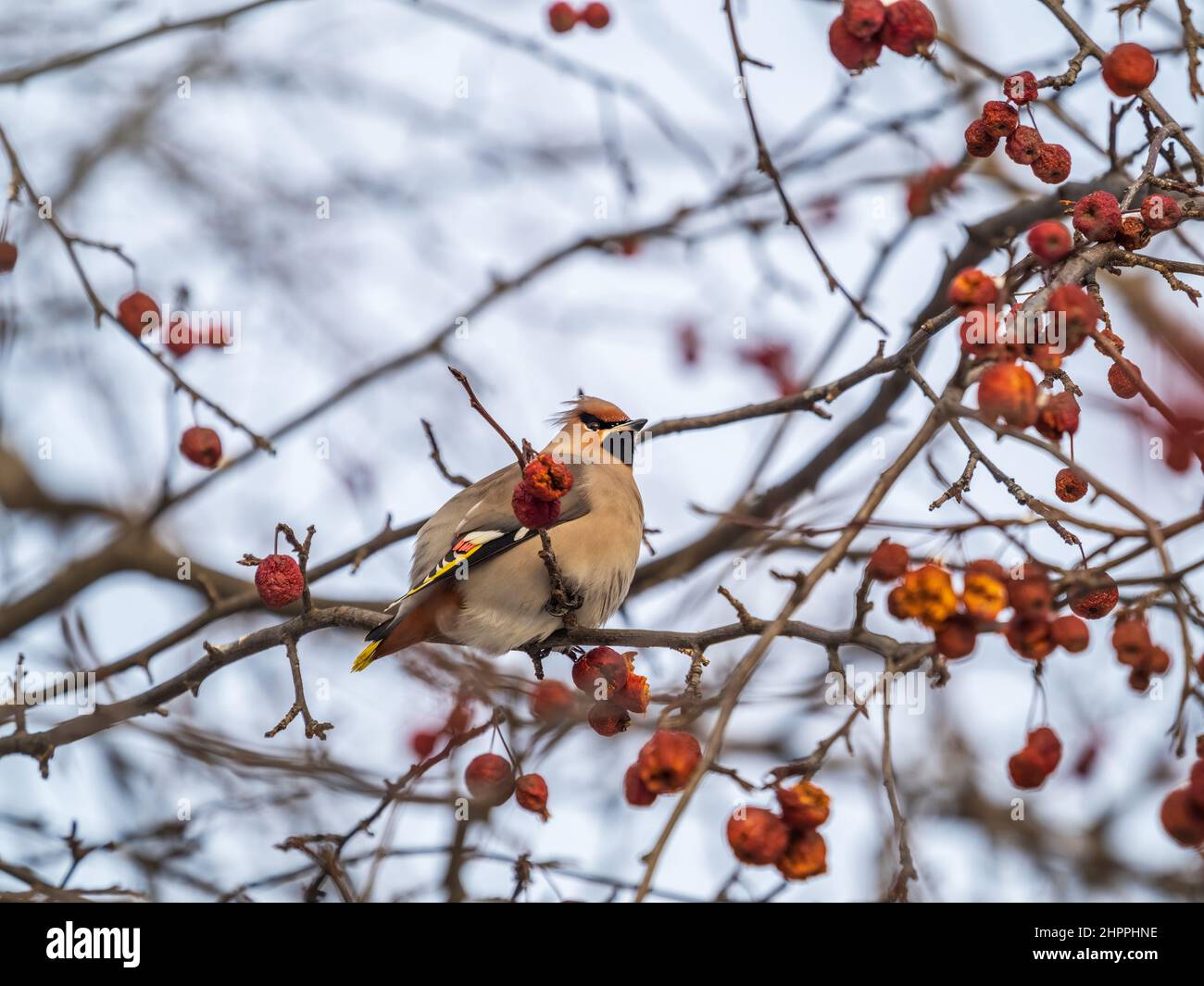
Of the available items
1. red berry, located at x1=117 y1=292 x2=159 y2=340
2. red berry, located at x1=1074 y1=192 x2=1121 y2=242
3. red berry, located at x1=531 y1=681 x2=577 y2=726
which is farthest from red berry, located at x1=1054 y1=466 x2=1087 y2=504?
red berry, located at x1=117 y1=292 x2=159 y2=340

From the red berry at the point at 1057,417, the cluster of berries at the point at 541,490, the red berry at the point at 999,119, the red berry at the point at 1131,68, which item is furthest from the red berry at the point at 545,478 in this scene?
the red berry at the point at 1131,68

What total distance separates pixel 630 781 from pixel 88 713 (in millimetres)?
1492

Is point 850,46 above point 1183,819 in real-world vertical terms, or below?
above

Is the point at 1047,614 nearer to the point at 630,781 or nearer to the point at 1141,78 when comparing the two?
the point at 630,781

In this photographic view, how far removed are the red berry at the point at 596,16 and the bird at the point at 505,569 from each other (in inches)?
66.7

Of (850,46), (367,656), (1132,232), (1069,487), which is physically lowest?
(1069,487)

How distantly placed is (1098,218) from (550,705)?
71.0 inches

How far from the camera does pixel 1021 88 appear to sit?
274 centimetres

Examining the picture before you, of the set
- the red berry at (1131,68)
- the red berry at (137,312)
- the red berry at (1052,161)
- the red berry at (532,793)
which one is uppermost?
the red berry at (137,312)

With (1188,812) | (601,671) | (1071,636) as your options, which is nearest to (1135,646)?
(1071,636)

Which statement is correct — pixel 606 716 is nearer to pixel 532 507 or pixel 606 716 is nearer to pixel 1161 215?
pixel 532 507

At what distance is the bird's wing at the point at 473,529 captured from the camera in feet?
12.5

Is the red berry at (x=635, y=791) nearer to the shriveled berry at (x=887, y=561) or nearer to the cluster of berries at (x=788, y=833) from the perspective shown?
the cluster of berries at (x=788, y=833)
